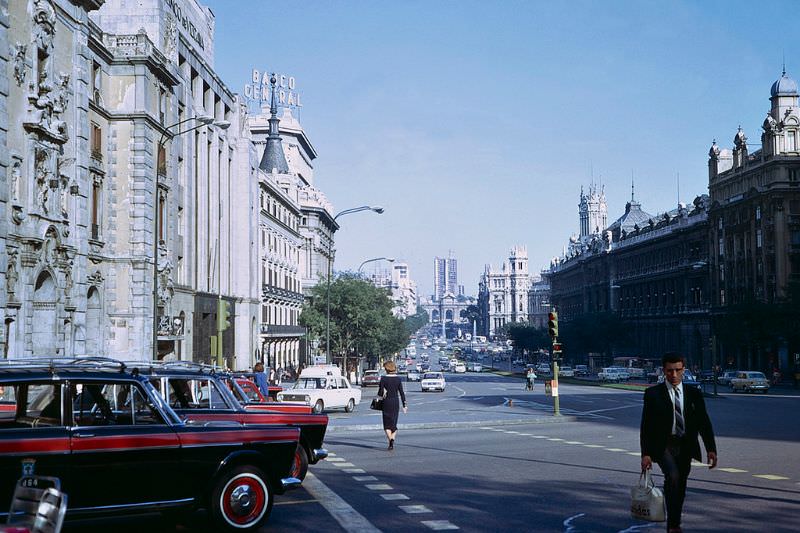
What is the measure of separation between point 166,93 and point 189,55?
21.5ft

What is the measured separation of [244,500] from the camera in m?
10.5

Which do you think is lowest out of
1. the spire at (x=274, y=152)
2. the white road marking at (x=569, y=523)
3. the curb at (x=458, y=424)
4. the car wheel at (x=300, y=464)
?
the curb at (x=458, y=424)

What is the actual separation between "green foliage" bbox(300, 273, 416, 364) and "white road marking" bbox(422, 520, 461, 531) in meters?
64.1

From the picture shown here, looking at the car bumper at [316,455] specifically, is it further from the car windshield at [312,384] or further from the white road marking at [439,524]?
the car windshield at [312,384]

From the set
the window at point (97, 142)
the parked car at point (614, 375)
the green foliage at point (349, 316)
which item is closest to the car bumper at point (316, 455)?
the window at point (97, 142)

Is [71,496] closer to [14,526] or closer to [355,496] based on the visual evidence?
[14,526]

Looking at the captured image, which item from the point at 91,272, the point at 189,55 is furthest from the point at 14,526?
the point at 189,55

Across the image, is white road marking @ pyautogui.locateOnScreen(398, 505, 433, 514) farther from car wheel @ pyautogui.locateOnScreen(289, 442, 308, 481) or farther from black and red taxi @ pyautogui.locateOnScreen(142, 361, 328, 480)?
car wheel @ pyautogui.locateOnScreen(289, 442, 308, 481)

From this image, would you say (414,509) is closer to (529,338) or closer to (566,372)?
(566,372)

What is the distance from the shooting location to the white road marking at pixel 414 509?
12.0m

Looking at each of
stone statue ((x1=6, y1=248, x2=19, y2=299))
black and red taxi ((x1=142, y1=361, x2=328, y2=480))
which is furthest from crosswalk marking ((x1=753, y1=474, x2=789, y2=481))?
stone statue ((x1=6, y1=248, x2=19, y2=299))

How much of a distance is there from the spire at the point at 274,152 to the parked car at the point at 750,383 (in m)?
52.8

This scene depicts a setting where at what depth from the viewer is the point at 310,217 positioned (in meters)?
99.5

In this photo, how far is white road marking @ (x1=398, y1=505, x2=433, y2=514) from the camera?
12023mm
